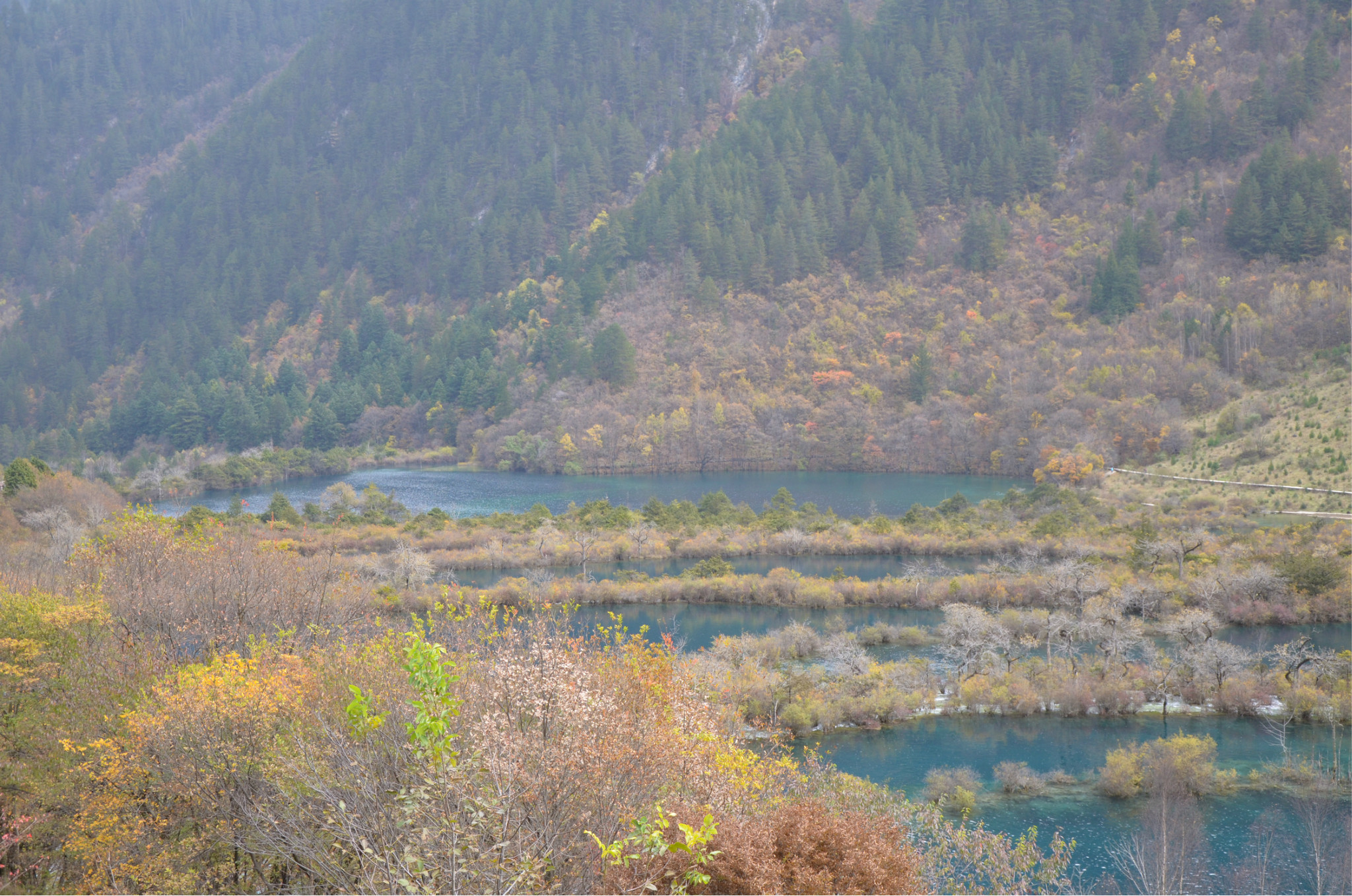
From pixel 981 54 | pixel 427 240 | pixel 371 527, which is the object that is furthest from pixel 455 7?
pixel 371 527

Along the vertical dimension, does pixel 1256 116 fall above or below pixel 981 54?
below

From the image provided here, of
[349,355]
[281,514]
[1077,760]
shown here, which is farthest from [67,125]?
[1077,760]

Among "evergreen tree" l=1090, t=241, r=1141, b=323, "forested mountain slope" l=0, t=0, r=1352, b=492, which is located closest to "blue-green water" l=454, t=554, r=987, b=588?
"forested mountain slope" l=0, t=0, r=1352, b=492

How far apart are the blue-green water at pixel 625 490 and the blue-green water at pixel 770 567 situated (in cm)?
1105

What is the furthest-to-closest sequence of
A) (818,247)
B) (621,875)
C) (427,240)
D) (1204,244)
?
1. (427,240)
2. (818,247)
3. (1204,244)
4. (621,875)

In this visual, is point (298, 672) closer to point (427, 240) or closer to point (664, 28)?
point (427, 240)

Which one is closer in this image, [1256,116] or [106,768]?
[106,768]

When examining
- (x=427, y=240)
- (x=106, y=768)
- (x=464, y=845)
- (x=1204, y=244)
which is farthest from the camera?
(x=427, y=240)

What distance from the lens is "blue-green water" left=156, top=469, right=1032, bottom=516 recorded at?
71125 mm

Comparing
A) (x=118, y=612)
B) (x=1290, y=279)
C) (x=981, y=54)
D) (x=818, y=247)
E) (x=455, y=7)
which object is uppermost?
(x=455, y=7)

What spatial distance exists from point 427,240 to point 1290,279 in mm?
112988

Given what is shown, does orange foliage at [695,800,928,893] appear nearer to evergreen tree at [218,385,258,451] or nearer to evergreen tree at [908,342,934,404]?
evergreen tree at [908,342,934,404]

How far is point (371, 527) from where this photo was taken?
59.0 m

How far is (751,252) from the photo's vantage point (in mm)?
111688
